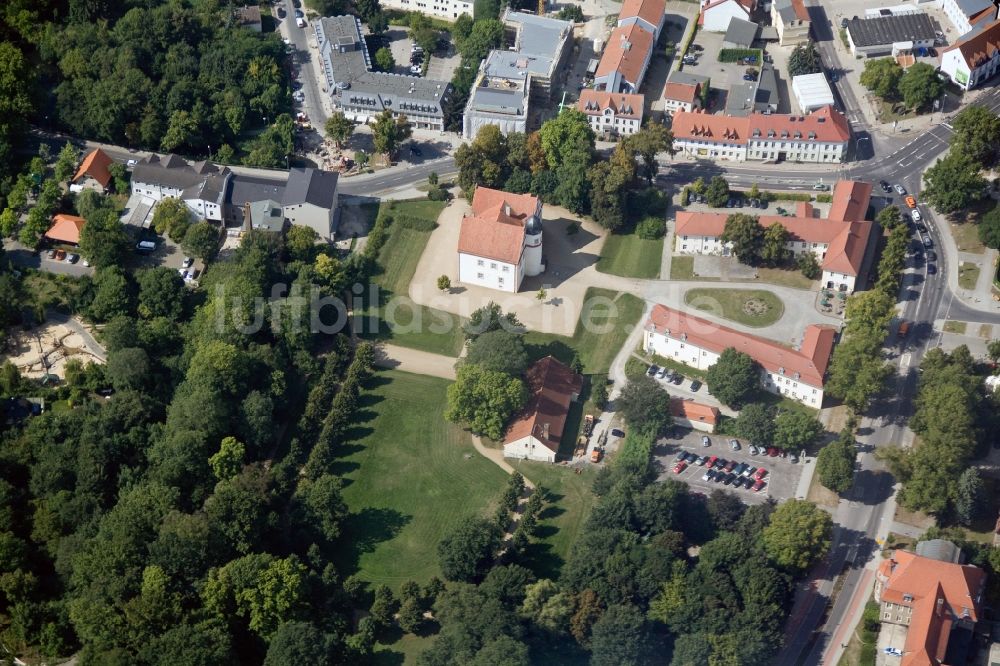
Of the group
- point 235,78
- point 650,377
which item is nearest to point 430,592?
point 650,377

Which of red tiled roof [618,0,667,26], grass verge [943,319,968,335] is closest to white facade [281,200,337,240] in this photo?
red tiled roof [618,0,667,26]

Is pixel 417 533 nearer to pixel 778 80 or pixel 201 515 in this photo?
pixel 201 515

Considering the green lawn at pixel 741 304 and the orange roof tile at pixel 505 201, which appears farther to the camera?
the orange roof tile at pixel 505 201

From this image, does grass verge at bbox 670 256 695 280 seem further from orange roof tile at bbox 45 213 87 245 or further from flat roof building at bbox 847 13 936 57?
orange roof tile at bbox 45 213 87 245

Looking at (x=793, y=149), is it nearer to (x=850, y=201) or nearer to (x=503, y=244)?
(x=850, y=201)

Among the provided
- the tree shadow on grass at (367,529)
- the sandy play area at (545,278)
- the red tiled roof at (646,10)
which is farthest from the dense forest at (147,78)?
the tree shadow on grass at (367,529)

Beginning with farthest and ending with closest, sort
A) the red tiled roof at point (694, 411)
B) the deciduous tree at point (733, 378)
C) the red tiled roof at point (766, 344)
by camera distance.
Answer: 1. the red tiled roof at point (766, 344)
2. the deciduous tree at point (733, 378)
3. the red tiled roof at point (694, 411)

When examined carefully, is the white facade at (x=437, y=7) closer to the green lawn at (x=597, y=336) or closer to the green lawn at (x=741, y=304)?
the green lawn at (x=597, y=336)
